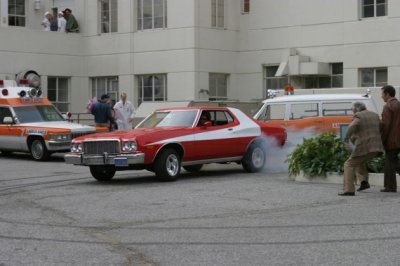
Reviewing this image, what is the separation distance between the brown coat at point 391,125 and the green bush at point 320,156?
59.1 inches

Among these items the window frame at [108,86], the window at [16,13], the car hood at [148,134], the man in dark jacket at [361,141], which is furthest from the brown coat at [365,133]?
the window at [16,13]

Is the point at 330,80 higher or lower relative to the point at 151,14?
lower

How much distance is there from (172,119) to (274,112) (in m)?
4.70

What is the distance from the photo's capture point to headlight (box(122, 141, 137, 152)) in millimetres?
14172

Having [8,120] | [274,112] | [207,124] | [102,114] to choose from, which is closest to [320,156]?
[207,124]

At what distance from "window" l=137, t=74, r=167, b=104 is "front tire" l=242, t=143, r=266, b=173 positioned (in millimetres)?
12444

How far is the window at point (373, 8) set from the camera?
2538 centimetres

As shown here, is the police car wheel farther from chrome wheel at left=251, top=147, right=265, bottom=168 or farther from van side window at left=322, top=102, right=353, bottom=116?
van side window at left=322, top=102, right=353, bottom=116

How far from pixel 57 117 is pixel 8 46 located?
773 cm

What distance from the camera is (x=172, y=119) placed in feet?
51.2

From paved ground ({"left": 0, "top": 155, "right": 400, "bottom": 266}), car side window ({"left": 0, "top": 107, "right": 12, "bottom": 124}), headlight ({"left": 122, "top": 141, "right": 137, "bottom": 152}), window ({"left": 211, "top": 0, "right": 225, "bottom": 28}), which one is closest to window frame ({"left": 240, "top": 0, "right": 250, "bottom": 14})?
window ({"left": 211, "top": 0, "right": 225, "bottom": 28})

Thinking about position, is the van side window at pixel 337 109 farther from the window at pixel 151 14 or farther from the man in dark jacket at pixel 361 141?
the window at pixel 151 14

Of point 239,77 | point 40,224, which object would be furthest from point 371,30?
point 40,224

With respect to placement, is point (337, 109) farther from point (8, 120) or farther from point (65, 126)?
point (8, 120)
